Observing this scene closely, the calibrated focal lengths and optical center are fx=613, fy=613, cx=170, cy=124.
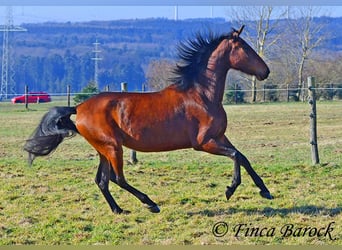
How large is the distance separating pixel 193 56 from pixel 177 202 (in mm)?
1781

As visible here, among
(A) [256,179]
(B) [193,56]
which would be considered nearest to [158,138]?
(B) [193,56]

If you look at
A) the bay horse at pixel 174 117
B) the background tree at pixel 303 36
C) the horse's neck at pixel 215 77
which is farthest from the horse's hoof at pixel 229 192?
the background tree at pixel 303 36

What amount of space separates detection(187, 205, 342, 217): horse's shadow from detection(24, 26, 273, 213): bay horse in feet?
0.68

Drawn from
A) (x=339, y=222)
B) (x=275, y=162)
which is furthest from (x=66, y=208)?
(x=275, y=162)

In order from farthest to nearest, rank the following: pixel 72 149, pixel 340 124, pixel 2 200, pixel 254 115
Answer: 1. pixel 254 115
2. pixel 340 124
3. pixel 72 149
4. pixel 2 200

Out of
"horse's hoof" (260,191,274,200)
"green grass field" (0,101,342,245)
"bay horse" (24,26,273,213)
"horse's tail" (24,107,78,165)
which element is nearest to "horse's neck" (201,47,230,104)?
"bay horse" (24,26,273,213)

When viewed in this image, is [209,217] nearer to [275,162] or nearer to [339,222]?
[339,222]

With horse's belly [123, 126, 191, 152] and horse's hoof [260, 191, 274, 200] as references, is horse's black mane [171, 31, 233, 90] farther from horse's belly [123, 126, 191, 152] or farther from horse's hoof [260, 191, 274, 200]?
horse's hoof [260, 191, 274, 200]

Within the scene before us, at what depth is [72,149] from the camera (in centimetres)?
1488

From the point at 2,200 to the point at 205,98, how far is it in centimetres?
297

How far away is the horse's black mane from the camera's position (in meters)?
7.18

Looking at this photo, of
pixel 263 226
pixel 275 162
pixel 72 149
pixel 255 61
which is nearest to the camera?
pixel 263 226

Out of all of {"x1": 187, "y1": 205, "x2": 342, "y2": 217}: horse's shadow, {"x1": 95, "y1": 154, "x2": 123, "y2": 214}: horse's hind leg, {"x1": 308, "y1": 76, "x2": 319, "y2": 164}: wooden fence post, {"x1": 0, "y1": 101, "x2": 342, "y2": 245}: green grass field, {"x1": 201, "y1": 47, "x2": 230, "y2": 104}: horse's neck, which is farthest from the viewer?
{"x1": 308, "y1": 76, "x2": 319, "y2": 164}: wooden fence post

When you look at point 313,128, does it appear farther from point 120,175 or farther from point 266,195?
point 120,175
